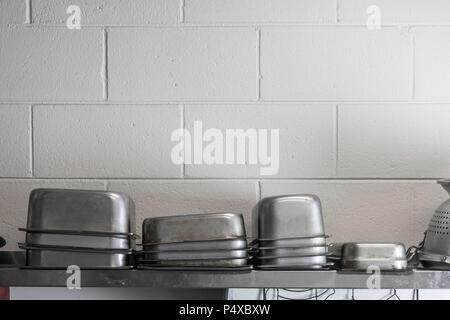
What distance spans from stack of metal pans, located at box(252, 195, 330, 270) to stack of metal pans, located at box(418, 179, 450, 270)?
27 cm

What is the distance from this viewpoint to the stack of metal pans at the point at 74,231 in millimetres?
1315

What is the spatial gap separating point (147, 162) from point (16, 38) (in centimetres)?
53

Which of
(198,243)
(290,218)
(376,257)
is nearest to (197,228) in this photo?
(198,243)

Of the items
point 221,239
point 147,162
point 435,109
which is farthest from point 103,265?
point 435,109

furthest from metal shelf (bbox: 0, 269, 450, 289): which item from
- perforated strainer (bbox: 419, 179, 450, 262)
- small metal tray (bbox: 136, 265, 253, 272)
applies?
perforated strainer (bbox: 419, 179, 450, 262)

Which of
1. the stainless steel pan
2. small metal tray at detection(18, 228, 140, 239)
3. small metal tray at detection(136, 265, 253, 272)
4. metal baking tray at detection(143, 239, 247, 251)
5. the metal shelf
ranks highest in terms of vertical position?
small metal tray at detection(18, 228, 140, 239)

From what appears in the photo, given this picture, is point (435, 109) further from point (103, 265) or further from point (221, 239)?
point (103, 265)

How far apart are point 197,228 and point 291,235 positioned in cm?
22

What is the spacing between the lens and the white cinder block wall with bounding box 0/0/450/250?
1.67 metres

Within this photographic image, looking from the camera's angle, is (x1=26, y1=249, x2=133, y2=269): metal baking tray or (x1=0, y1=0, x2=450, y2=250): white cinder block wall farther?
(x1=0, y1=0, x2=450, y2=250): white cinder block wall

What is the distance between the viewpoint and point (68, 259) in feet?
4.33

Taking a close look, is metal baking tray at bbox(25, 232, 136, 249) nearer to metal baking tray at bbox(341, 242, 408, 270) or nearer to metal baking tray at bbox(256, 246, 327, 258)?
metal baking tray at bbox(256, 246, 327, 258)

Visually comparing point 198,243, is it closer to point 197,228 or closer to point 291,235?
point 197,228

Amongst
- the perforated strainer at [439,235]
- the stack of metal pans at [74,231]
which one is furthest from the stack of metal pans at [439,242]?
the stack of metal pans at [74,231]
